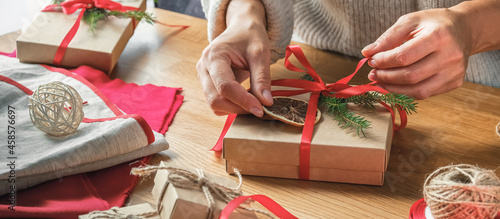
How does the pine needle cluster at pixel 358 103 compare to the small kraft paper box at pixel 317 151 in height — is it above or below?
above

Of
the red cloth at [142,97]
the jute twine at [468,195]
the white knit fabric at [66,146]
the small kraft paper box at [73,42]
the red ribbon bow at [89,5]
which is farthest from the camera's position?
the red ribbon bow at [89,5]

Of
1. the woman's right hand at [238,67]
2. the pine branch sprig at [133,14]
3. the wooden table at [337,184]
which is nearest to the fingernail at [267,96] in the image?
the woman's right hand at [238,67]

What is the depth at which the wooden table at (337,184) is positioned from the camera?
0.76 metres

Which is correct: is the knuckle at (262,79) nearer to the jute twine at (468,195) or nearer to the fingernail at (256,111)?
the fingernail at (256,111)

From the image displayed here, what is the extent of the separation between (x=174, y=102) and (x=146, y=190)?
294mm

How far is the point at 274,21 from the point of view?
1.14 meters

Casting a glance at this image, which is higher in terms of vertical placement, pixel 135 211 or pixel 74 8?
pixel 74 8

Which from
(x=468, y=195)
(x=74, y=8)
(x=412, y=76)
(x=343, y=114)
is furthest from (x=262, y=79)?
(x=74, y=8)

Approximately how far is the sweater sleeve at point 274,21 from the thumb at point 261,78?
0.22 metres

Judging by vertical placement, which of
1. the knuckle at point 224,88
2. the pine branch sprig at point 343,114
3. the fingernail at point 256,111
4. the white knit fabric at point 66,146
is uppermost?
the knuckle at point 224,88

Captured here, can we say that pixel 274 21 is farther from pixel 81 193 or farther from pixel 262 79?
pixel 81 193

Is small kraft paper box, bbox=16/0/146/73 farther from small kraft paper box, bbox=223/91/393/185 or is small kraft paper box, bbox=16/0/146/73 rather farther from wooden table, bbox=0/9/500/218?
small kraft paper box, bbox=223/91/393/185

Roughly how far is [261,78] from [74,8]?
0.60 m

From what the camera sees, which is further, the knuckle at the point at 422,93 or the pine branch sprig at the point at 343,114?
the knuckle at the point at 422,93
